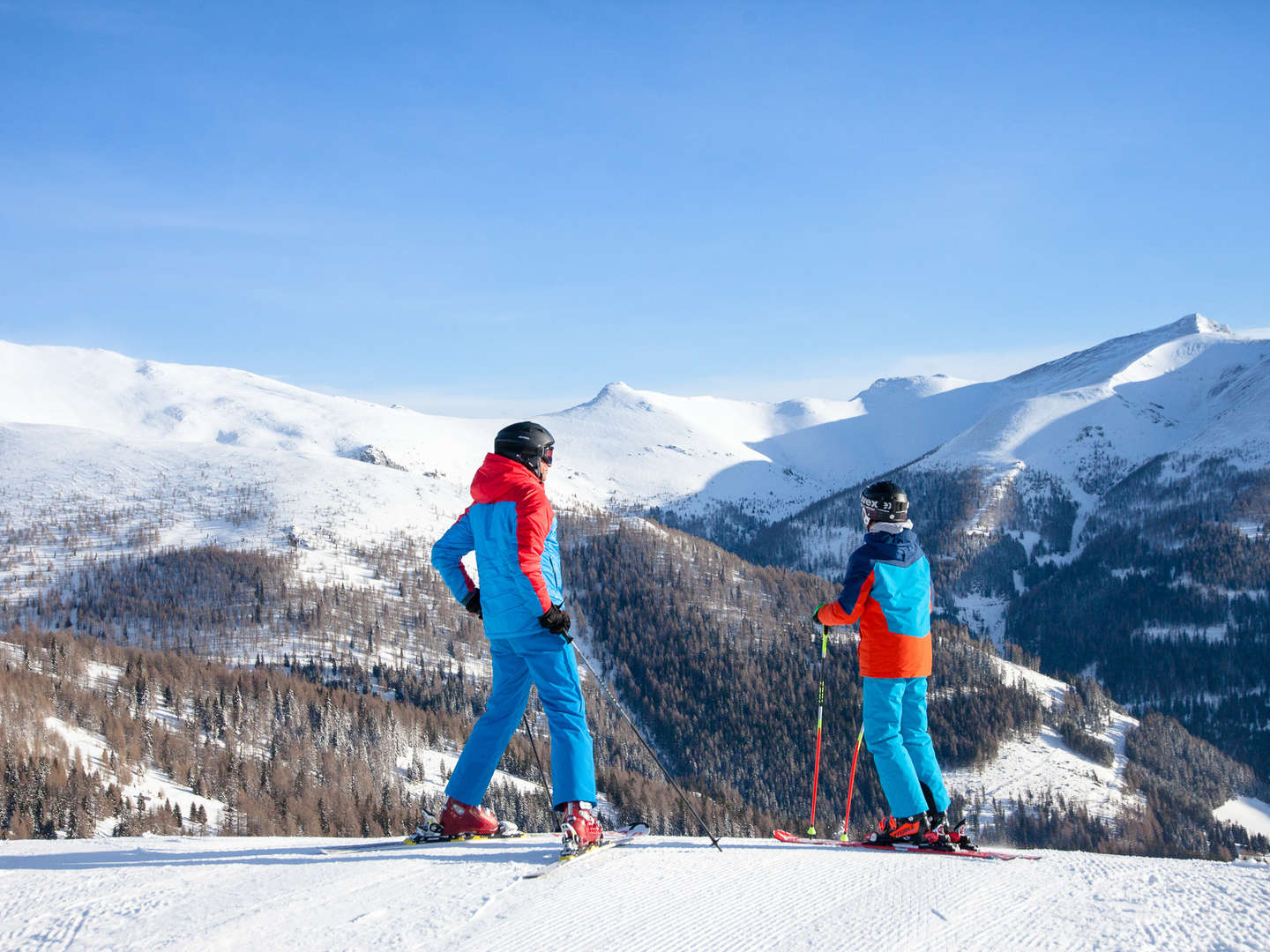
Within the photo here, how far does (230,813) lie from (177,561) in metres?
116

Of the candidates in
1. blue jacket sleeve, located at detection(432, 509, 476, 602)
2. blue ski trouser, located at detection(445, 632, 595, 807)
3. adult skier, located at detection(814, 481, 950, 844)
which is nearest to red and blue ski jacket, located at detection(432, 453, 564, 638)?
blue ski trouser, located at detection(445, 632, 595, 807)

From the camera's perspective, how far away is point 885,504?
7.52m

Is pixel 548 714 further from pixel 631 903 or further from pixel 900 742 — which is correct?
pixel 900 742

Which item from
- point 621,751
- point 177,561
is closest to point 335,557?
point 177,561

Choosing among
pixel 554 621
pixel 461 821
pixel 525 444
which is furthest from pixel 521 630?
pixel 461 821

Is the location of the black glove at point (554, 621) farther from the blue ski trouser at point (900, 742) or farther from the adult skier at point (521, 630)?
the blue ski trouser at point (900, 742)

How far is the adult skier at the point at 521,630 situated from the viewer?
6.27 m

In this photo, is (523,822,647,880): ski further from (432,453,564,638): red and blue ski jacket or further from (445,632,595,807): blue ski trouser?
(432,453,564,638): red and blue ski jacket

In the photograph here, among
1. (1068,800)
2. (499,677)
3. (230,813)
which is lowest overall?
(1068,800)

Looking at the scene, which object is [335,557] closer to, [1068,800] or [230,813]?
[230,813]

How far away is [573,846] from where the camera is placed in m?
5.95

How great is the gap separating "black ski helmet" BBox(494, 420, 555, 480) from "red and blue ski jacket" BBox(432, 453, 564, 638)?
0.22 feet

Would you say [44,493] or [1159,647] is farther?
[44,493]

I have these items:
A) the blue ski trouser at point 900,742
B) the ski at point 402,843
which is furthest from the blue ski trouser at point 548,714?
the blue ski trouser at point 900,742
